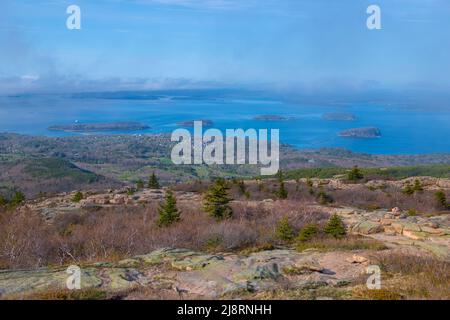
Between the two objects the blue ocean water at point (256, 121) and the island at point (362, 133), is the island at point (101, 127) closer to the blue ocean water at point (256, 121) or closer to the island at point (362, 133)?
the blue ocean water at point (256, 121)

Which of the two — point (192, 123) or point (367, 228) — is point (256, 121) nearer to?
point (192, 123)

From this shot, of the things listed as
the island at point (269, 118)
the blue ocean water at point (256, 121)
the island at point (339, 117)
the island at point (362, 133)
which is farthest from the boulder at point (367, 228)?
the island at point (339, 117)

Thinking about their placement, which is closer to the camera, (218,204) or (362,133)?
(218,204)

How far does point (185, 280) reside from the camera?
713 centimetres

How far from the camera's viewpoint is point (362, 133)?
271 ft

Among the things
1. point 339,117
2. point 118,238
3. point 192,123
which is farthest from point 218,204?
point 339,117

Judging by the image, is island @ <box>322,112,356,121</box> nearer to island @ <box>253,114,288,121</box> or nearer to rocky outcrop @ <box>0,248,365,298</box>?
island @ <box>253,114,288,121</box>

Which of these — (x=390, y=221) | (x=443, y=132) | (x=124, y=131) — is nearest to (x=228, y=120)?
(x=124, y=131)

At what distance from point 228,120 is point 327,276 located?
78.8 m

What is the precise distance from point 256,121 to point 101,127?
103ft

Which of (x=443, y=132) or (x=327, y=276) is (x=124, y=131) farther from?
(x=327, y=276)

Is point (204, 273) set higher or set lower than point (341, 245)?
higher

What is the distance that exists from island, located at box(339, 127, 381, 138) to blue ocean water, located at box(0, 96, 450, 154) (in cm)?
96

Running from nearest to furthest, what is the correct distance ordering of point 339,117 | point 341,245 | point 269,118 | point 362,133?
point 341,245, point 362,133, point 269,118, point 339,117
